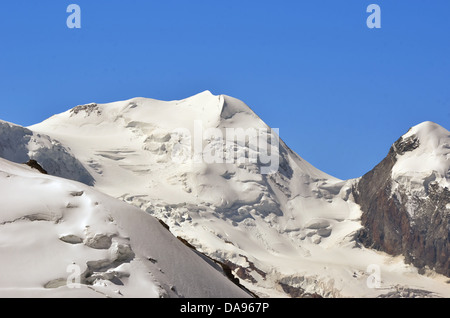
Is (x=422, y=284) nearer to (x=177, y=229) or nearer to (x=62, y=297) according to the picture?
(x=177, y=229)

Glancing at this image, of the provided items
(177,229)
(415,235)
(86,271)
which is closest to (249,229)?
(177,229)

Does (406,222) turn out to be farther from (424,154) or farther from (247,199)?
(247,199)
